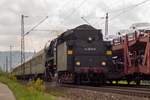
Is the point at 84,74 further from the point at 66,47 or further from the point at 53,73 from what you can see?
the point at 53,73

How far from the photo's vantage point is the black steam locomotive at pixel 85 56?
30.5 m

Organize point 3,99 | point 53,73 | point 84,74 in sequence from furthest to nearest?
point 53,73
point 84,74
point 3,99

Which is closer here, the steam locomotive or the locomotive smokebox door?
the steam locomotive

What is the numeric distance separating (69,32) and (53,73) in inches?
238

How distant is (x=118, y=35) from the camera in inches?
1319

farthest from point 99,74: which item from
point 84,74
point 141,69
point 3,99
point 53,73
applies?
point 3,99

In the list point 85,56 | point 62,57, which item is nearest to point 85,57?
point 85,56

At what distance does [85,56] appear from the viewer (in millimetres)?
30703

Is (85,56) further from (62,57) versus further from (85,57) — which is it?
(62,57)

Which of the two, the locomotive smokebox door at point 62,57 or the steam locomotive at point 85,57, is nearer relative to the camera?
the steam locomotive at point 85,57

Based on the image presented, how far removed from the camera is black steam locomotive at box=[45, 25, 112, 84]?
30453 millimetres

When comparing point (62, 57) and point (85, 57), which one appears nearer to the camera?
point (85, 57)

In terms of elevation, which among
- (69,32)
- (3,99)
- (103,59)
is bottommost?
(3,99)

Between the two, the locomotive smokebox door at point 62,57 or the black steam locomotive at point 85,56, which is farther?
the locomotive smokebox door at point 62,57
